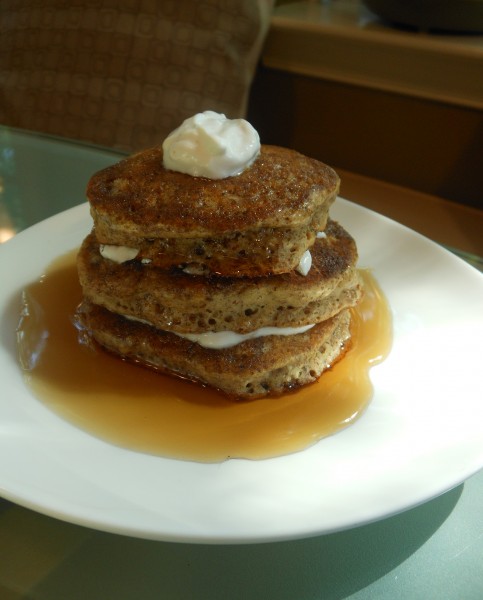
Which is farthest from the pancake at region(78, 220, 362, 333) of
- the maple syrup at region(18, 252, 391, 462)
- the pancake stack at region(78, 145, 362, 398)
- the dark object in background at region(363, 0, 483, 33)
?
the dark object in background at region(363, 0, 483, 33)

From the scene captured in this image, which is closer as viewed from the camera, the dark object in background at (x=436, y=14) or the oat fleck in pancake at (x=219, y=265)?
the oat fleck in pancake at (x=219, y=265)

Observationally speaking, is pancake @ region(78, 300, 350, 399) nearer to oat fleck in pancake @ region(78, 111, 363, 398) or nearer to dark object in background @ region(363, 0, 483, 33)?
oat fleck in pancake @ region(78, 111, 363, 398)

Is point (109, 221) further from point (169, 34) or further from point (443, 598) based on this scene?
point (169, 34)

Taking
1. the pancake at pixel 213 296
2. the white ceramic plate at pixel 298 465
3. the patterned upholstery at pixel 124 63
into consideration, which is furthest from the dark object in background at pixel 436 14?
the pancake at pixel 213 296

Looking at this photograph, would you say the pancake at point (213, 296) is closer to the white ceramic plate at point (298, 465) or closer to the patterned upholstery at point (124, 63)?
the white ceramic plate at point (298, 465)

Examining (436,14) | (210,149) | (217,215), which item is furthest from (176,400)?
(436,14)

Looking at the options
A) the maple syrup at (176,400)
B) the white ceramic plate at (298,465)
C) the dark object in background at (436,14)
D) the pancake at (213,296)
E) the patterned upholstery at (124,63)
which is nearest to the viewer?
the white ceramic plate at (298,465)

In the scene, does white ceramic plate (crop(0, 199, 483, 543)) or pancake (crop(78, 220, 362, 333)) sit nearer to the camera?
white ceramic plate (crop(0, 199, 483, 543))
